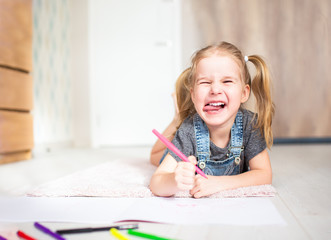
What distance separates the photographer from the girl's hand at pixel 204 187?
2.54ft

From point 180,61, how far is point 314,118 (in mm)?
1193

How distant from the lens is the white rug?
80 cm

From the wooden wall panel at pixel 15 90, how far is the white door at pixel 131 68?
3.22ft

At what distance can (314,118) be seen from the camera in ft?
8.25

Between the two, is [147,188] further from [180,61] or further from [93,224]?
[180,61]

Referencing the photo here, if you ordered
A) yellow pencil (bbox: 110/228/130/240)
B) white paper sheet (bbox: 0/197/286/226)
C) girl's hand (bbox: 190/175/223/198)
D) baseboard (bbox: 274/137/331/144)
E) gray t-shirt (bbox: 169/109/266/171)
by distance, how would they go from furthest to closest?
baseboard (bbox: 274/137/331/144)
gray t-shirt (bbox: 169/109/266/171)
girl's hand (bbox: 190/175/223/198)
white paper sheet (bbox: 0/197/286/226)
yellow pencil (bbox: 110/228/130/240)

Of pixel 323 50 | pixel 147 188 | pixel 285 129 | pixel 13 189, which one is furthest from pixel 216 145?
pixel 323 50

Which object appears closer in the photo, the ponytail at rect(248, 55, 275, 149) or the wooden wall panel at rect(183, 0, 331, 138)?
the ponytail at rect(248, 55, 275, 149)

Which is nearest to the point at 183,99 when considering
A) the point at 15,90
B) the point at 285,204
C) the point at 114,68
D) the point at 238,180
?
the point at 238,180

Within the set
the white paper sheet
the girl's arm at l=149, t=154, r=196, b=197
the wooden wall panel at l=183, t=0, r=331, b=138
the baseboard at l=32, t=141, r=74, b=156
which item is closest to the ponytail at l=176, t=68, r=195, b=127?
the girl's arm at l=149, t=154, r=196, b=197

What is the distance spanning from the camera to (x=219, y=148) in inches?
35.6

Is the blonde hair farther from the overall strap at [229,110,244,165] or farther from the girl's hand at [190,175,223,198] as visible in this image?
the girl's hand at [190,175,223,198]

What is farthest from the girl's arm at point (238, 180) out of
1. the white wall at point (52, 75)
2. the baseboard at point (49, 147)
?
the white wall at point (52, 75)

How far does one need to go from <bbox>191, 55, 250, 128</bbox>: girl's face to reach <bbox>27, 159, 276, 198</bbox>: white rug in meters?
0.20
